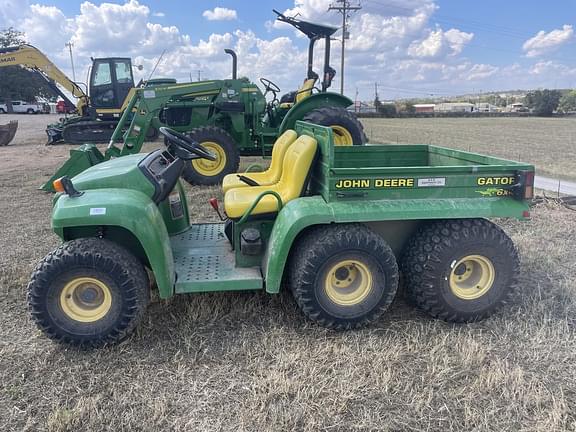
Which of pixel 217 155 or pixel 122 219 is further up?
pixel 217 155

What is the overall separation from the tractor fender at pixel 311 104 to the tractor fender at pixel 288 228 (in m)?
5.24

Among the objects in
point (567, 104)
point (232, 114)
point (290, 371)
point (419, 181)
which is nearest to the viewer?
point (290, 371)

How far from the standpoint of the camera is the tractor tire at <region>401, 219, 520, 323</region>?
3.32 metres

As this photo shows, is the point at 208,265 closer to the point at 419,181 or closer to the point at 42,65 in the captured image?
the point at 419,181

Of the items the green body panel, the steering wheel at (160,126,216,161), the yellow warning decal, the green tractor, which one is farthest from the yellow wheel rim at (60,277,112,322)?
the green tractor

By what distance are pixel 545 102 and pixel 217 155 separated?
58645 millimetres

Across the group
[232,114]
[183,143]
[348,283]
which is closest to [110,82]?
[232,114]

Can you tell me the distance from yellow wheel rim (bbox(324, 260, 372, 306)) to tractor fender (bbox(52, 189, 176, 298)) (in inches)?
43.0

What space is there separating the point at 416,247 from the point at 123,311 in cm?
207

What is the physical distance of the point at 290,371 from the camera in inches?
113

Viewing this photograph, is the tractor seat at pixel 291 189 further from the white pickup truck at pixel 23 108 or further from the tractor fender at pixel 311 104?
the white pickup truck at pixel 23 108

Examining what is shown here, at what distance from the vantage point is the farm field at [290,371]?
8.17 feet

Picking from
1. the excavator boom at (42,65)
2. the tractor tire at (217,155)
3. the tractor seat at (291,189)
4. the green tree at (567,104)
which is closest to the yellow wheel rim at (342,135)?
the tractor tire at (217,155)

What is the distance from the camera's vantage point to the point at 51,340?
3.15 meters
